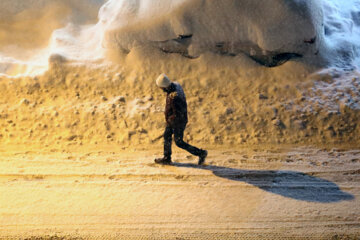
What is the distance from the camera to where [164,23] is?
5812 millimetres

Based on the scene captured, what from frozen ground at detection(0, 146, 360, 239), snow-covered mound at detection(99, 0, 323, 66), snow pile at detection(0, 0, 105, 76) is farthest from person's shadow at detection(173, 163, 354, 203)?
snow pile at detection(0, 0, 105, 76)

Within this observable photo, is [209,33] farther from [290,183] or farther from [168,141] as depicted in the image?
[290,183]

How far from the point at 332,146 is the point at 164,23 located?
3.31 m

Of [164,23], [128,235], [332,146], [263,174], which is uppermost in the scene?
[164,23]

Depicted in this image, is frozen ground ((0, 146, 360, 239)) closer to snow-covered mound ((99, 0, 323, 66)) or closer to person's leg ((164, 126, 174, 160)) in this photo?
person's leg ((164, 126, 174, 160))

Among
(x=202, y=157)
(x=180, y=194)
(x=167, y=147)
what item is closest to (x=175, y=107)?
(x=167, y=147)

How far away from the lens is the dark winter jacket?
4176 mm

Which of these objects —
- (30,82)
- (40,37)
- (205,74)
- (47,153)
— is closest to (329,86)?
(205,74)

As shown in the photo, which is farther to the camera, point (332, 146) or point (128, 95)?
point (128, 95)

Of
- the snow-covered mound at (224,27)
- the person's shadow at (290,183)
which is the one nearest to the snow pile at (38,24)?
the snow-covered mound at (224,27)

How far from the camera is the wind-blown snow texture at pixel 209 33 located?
5.63m

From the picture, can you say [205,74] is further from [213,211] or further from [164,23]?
[213,211]

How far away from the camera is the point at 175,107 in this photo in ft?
13.7

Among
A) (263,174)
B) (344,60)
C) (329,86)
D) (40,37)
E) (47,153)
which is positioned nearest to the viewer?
(263,174)
